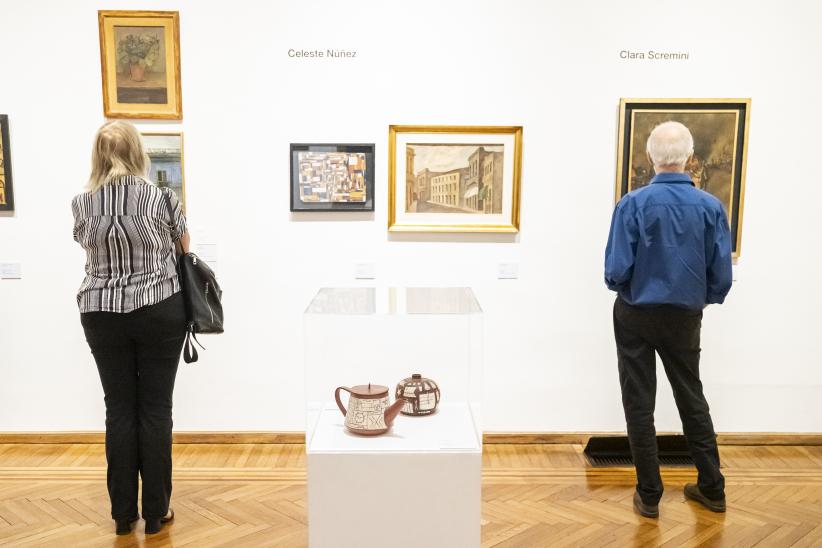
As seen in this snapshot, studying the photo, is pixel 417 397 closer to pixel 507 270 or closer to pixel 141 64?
pixel 507 270

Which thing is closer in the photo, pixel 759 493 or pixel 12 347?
pixel 759 493

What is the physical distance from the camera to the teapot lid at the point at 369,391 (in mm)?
1948

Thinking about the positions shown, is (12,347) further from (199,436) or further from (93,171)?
(93,171)

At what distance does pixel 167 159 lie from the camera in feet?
10.8

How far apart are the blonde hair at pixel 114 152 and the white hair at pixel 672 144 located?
74.2 inches

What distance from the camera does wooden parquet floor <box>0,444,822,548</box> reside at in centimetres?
249

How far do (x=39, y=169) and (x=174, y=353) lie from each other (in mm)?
1542

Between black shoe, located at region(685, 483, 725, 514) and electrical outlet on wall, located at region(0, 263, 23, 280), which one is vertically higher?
electrical outlet on wall, located at region(0, 263, 23, 280)

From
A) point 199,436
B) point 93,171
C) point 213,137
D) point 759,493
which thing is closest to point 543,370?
point 759,493

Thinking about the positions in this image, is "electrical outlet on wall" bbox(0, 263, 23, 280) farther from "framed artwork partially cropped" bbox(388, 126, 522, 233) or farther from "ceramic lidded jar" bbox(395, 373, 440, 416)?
"ceramic lidded jar" bbox(395, 373, 440, 416)

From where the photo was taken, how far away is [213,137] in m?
3.28

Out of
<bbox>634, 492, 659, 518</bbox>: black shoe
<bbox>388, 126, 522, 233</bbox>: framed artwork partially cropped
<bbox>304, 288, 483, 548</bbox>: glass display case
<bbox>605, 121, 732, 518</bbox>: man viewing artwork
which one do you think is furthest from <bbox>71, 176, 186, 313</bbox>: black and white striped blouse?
<bbox>634, 492, 659, 518</bbox>: black shoe

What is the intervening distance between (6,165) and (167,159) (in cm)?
79

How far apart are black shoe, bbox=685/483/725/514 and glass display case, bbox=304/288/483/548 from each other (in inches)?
50.9
